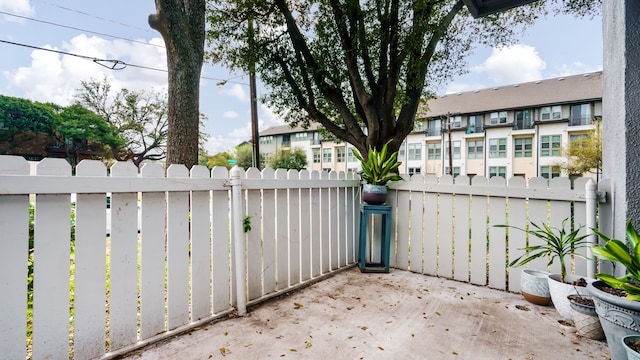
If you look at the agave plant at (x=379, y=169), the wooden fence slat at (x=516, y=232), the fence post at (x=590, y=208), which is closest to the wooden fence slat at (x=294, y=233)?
the agave plant at (x=379, y=169)

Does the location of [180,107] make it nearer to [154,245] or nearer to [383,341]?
[154,245]

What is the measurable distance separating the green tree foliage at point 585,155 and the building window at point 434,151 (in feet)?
27.8

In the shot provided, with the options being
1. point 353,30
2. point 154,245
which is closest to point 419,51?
point 353,30

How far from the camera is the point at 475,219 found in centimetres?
285

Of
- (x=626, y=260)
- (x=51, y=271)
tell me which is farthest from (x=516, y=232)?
(x=51, y=271)

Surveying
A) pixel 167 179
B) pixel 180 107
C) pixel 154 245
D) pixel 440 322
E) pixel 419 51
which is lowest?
pixel 440 322

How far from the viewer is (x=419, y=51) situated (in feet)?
12.6

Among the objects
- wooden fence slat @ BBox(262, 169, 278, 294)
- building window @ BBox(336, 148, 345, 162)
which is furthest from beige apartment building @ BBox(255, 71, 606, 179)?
wooden fence slat @ BBox(262, 169, 278, 294)

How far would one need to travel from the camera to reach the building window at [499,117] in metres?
22.6

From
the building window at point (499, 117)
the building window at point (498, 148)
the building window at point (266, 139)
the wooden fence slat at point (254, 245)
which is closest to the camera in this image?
the wooden fence slat at point (254, 245)

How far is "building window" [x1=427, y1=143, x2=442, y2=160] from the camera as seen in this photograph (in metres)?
25.7

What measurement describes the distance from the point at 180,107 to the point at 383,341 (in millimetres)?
3074

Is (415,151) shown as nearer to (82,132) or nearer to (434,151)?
(434,151)

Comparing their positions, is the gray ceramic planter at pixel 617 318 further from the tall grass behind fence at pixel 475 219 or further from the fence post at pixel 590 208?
the tall grass behind fence at pixel 475 219
